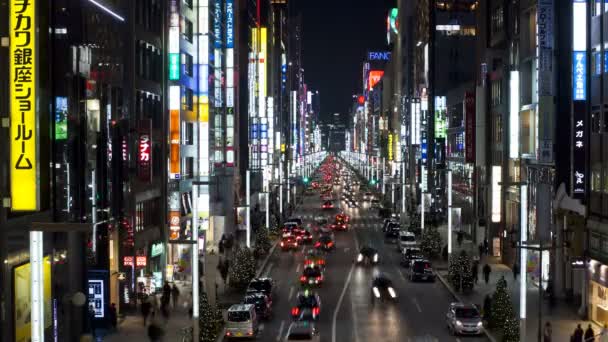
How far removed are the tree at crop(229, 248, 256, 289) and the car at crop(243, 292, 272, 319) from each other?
8026 millimetres

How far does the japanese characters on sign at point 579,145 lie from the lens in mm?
42978

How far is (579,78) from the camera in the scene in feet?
141

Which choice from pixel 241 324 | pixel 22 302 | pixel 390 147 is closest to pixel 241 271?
pixel 241 324

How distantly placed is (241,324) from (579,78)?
17.4m

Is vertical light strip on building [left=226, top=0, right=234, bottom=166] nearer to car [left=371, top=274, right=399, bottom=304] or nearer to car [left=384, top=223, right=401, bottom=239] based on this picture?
car [left=384, top=223, right=401, bottom=239]

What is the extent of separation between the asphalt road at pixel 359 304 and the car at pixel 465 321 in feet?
1.10

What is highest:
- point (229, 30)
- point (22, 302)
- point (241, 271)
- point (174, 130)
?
point (229, 30)

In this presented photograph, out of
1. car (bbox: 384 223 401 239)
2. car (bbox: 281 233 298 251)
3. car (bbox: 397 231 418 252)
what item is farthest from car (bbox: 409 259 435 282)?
car (bbox: 384 223 401 239)

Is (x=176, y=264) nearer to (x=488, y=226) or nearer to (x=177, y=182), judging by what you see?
(x=177, y=182)

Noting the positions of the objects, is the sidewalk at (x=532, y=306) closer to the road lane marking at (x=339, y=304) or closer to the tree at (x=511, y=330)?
the tree at (x=511, y=330)

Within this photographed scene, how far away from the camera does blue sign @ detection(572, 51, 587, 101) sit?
42.7 meters

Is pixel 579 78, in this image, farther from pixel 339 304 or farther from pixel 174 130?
pixel 174 130

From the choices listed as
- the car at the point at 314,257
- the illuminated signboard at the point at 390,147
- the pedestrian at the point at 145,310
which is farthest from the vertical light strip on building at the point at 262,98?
the pedestrian at the point at 145,310

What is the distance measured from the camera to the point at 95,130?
39906 millimetres
